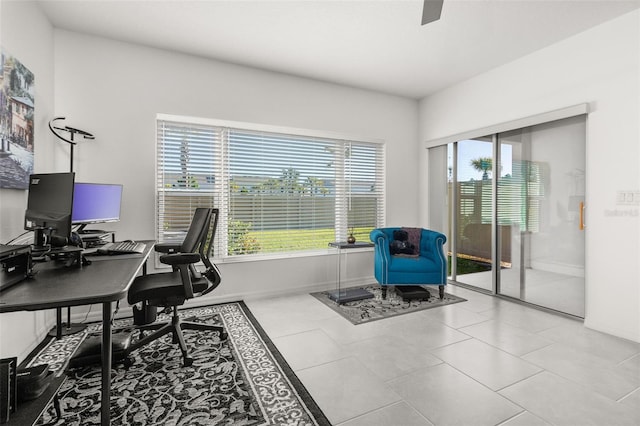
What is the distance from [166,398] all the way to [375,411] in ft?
4.19

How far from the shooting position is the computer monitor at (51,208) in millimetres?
1698

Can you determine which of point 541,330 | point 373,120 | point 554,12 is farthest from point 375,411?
point 373,120

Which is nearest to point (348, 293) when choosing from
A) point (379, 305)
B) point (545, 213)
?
point (379, 305)

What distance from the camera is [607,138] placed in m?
2.88

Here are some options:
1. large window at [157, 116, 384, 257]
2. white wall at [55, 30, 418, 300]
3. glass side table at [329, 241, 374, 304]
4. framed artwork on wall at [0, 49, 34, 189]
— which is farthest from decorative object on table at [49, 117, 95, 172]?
glass side table at [329, 241, 374, 304]

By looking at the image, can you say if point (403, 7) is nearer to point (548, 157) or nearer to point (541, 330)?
point (548, 157)

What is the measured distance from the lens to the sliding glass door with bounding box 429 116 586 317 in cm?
323

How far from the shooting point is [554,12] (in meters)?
2.74

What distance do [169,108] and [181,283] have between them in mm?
2106

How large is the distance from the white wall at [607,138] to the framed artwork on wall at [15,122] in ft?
15.8

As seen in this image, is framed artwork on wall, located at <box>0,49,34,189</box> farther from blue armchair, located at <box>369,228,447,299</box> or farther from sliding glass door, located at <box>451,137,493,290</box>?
sliding glass door, located at <box>451,137,493,290</box>

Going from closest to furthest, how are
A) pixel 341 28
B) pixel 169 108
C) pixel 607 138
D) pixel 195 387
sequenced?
pixel 195 387, pixel 607 138, pixel 341 28, pixel 169 108

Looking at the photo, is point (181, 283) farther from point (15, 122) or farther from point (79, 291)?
point (15, 122)

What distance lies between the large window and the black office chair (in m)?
0.90
